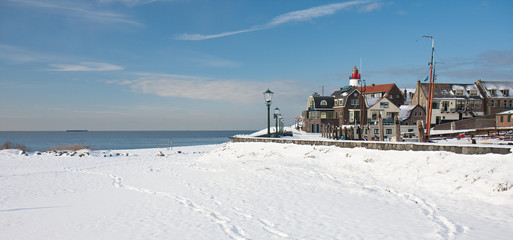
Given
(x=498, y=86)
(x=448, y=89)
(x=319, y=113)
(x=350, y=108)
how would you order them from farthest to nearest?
(x=498, y=86)
(x=319, y=113)
(x=448, y=89)
(x=350, y=108)

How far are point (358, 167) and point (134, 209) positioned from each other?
10.8 meters

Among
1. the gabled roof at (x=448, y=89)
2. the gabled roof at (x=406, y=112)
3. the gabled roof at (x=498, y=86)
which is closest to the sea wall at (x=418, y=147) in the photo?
the gabled roof at (x=406, y=112)

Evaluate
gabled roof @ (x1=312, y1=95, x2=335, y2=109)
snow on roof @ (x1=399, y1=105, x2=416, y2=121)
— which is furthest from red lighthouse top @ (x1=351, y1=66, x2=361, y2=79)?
snow on roof @ (x1=399, y1=105, x2=416, y2=121)

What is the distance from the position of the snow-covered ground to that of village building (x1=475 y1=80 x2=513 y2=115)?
57167 mm

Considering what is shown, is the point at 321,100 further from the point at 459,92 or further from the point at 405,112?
the point at 459,92

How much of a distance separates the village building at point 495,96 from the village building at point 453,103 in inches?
56.1

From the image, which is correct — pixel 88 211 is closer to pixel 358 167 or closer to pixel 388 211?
pixel 388 211

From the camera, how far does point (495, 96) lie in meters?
65.6

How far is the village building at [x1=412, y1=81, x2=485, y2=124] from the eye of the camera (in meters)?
63.3

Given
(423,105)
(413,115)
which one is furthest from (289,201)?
(423,105)

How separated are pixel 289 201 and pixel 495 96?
66758mm

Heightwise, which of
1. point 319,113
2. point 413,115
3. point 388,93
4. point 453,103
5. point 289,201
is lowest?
point 289,201

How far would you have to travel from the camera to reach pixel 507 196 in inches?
474

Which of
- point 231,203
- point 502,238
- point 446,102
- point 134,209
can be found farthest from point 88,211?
point 446,102
